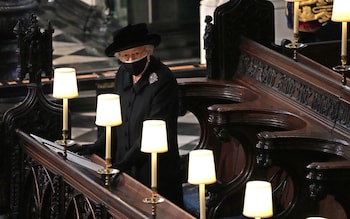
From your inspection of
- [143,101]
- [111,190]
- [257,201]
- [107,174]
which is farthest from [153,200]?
[143,101]

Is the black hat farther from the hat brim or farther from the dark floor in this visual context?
the dark floor

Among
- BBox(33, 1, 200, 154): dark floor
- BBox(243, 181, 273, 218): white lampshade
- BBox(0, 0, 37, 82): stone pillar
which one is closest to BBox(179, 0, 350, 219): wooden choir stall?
BBox(243, 181, 273, 218): white lampshade

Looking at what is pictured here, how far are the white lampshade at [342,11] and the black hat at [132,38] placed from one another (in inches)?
43.5

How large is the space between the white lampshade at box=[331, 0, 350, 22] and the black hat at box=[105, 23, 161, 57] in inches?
43.5

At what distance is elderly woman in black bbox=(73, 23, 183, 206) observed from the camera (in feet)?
21.9

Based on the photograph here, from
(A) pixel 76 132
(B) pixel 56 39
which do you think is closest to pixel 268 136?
(A) pixel 76 132

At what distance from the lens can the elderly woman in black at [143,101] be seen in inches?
263

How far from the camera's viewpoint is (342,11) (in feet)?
20.3

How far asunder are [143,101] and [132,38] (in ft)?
1.29

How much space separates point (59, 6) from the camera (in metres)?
16.2

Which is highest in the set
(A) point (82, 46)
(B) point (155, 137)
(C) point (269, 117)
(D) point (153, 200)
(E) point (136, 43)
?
(E) point (136, 43)

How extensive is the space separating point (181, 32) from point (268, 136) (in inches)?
374

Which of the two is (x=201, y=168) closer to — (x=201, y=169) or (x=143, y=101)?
(x=201, y=169)

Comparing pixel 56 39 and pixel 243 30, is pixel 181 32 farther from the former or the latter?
pixel 243 30
